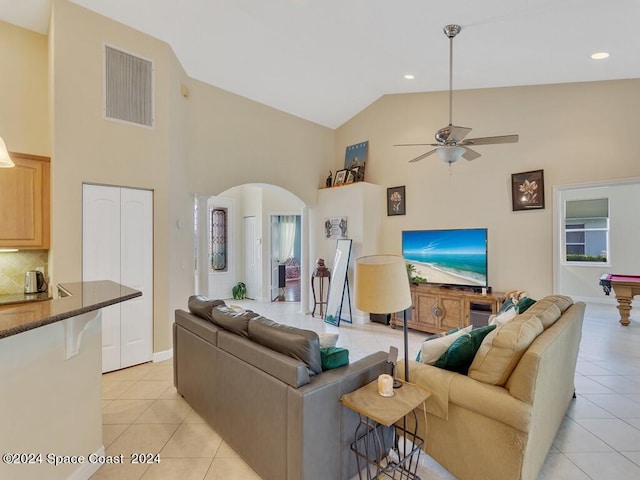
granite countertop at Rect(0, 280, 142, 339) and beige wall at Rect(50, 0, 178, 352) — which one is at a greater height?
beige wall at Rect(50, 0, 178, 352)

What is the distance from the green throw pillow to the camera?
190 centimetres

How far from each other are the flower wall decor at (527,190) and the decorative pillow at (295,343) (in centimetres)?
394

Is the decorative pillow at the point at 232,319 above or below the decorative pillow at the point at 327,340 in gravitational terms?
above

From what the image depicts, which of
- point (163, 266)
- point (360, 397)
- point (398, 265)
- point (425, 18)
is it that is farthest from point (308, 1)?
point (360, 397)

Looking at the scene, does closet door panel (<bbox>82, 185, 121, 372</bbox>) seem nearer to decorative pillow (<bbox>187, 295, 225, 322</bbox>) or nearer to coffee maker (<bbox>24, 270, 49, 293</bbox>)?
coffee maker (<bbox>24, 270, 49, 293</bbox>)

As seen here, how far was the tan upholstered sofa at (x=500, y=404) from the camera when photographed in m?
1.63

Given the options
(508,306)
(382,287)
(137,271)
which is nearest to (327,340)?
(382,287)

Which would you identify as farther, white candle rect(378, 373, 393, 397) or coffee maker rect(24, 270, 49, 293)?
coffee maker rect(24, 270, 49, 293)

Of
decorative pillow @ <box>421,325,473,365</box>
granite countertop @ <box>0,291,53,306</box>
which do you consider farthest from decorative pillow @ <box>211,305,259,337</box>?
granite countertop @ <box>0,291,53,306</box>

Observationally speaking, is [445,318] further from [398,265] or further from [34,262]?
[34,262]

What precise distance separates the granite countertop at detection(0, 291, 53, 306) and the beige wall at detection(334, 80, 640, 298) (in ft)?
15.5

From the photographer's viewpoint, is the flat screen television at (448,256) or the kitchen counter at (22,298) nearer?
the kitchen counter at (22,298)

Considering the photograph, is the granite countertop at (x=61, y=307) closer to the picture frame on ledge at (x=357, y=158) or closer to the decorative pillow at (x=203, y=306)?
the decorative pillow at (x=203, y=306)

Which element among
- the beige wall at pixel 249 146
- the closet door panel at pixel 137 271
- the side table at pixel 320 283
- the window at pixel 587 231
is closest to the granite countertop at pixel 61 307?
the closet door panel at pixel 137 271
